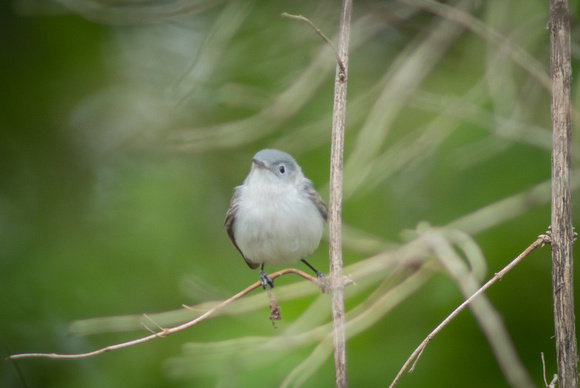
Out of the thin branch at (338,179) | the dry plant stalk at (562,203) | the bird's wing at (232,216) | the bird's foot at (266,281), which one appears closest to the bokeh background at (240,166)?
the bird's foot at (266,281)

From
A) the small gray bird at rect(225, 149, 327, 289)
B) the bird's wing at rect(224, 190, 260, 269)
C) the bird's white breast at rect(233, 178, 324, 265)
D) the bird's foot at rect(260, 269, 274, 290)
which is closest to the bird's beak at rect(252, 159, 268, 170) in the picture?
the small gray bird at rect(225, 149, 327, 289)

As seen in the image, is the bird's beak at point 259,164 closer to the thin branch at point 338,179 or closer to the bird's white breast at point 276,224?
the bird's white breast at point 276,224

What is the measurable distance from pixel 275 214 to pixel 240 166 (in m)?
1.56

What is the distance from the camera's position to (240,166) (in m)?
4.30

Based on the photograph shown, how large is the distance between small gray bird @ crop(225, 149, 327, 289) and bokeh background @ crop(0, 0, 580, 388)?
221 mm

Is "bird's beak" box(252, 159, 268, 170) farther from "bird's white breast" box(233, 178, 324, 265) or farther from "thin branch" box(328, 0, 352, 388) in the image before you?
"thin branch" box(328, 0, 352, 388)

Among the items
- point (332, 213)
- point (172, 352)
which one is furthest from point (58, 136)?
point (332, 213)

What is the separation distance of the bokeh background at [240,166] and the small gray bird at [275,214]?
8.7 inches

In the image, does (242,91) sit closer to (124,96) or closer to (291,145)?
(291,145)

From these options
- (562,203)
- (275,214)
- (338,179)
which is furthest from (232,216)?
(562,203)

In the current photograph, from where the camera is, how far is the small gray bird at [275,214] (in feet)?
9.17

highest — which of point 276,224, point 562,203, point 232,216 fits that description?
point 232,216

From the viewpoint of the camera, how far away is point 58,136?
15.2 feet

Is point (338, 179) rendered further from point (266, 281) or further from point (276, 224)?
point (266, 281)
